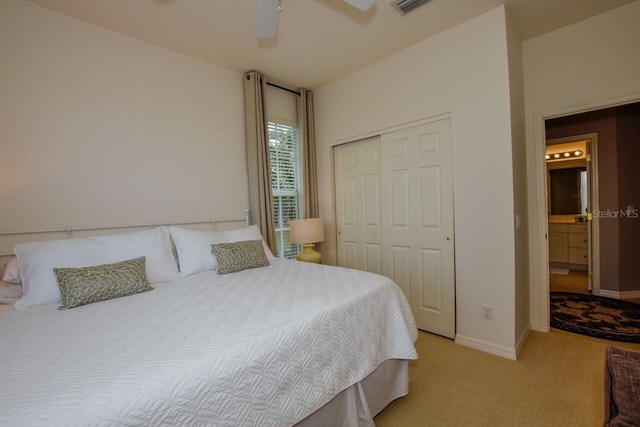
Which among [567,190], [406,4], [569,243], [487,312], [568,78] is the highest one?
[406,4]

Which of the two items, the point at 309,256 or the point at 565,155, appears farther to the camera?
the point at 565,155

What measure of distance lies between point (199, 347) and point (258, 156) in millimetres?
2353

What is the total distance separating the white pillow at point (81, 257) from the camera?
5.35 ft

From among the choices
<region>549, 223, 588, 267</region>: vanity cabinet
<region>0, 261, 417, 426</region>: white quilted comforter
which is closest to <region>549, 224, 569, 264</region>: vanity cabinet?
<region>549, 223, 588, 267</region>: vanity cabinet

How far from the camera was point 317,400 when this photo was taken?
128 centimetres

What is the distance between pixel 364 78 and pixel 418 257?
201 cm

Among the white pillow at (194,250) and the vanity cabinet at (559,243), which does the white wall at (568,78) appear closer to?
the white pillow at (194,250)

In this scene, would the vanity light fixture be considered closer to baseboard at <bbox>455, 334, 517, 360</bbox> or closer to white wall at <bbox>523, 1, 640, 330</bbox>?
white wall at <bbox>523, 1, 640, 330</bbox>

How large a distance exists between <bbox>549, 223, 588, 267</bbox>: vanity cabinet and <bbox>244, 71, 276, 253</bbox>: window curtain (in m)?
5.19

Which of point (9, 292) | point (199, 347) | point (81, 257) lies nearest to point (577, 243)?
point (199, 347)

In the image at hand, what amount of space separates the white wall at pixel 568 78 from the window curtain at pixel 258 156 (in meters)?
2.59

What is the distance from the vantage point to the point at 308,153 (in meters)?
3.65

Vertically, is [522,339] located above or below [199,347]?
below

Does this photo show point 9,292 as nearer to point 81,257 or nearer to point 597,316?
point 81,257
